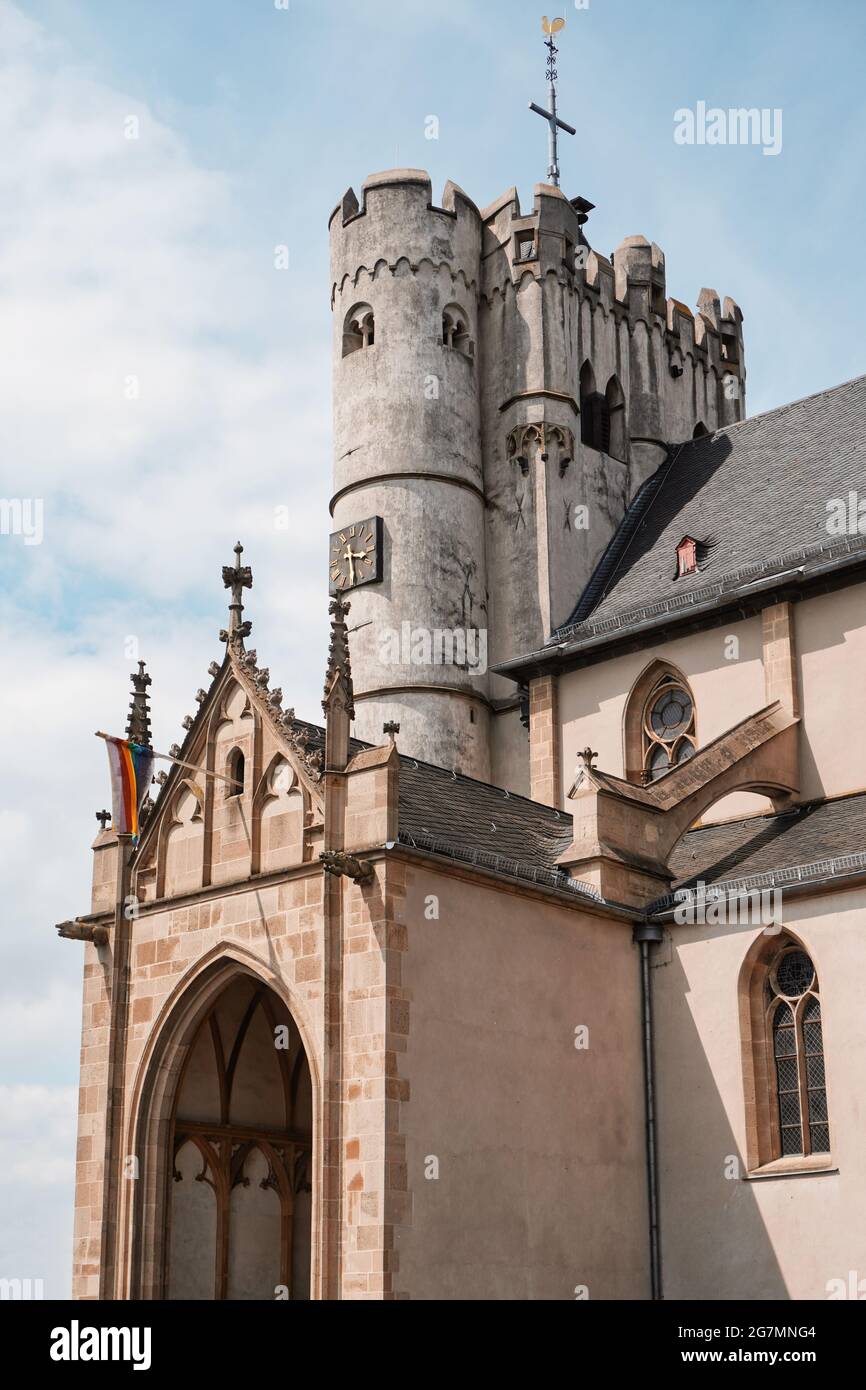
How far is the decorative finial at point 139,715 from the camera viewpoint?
2314 centimetres

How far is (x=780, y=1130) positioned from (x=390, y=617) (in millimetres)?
13440

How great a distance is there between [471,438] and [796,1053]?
51.2 feet

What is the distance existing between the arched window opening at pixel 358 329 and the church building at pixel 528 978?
787cm

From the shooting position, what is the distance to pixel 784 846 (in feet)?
75.6

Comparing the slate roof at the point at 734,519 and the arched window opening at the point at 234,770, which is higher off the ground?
the slate roof at the point at 734,519

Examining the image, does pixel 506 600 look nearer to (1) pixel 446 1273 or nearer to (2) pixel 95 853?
(2) pixel 95 853

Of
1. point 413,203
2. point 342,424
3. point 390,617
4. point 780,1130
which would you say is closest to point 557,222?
point 413,203

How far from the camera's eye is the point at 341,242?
1358 inches

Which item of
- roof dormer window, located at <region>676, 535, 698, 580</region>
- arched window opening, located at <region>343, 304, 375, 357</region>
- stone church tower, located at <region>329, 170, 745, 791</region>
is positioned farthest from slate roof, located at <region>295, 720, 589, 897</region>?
arched window opening, located at <region>343, 304, 375, 357</region>

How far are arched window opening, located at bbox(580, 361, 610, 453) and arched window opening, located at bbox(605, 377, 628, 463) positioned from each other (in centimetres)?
11

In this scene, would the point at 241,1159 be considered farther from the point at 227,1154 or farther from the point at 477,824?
the point at 477,824

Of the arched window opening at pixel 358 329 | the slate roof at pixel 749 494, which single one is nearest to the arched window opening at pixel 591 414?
the slate roof at pixel 749 494

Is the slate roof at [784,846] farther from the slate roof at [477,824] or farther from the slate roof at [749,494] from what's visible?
the slate roof at [749,494]

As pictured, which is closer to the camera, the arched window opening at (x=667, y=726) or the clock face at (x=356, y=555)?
the arched window opening at (x=667, y=726)
